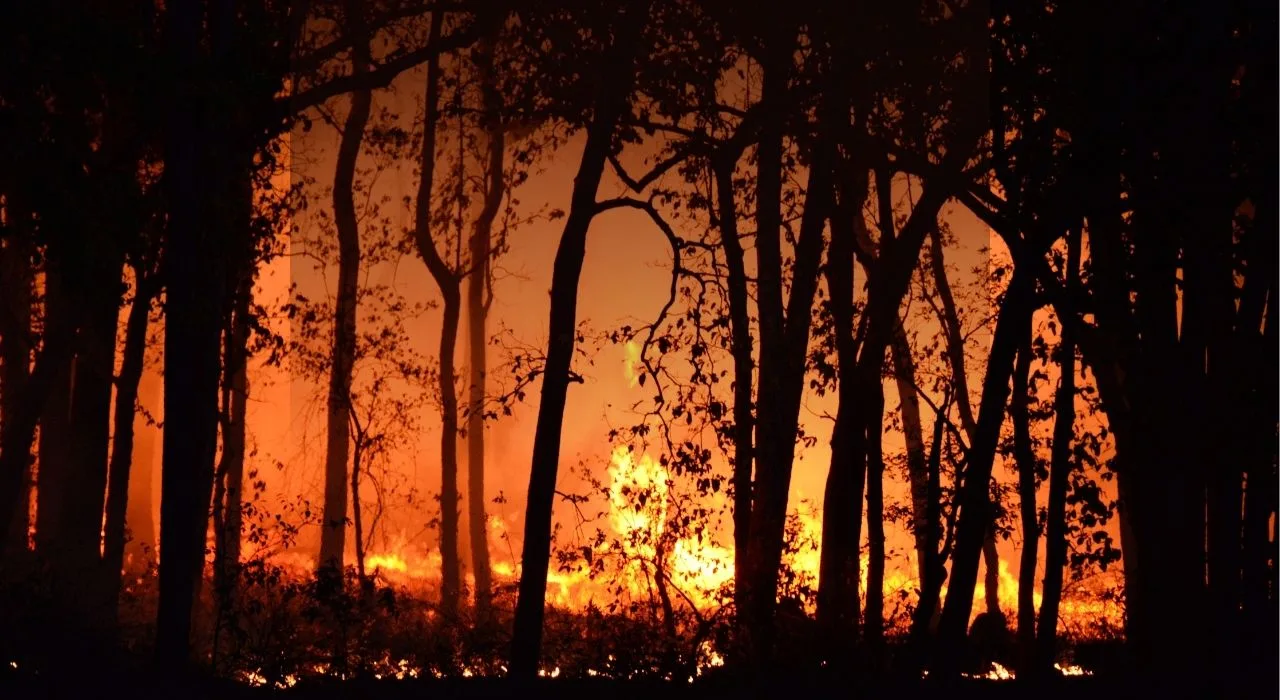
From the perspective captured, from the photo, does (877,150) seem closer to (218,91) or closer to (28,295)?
(218,91)

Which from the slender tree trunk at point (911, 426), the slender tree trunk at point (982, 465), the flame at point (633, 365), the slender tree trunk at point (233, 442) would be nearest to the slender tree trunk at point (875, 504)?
the slender tree trunk at point (911, 426)

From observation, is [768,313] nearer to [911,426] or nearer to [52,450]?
[911,426]

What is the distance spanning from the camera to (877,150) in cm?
1228

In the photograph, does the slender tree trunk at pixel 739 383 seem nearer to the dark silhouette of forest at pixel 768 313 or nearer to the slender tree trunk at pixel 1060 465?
the dark silhouette of forest at pixel 768 313

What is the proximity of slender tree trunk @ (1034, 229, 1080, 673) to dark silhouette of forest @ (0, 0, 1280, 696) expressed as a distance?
0.03m

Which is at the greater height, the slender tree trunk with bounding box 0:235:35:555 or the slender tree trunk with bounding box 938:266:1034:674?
the slender tree trunk with bounding box 0:235:35:555

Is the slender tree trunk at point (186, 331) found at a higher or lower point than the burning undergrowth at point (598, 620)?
higher

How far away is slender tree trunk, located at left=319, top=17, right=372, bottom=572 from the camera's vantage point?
18.8m

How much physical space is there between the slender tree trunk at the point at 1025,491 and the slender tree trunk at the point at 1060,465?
1.28 ft

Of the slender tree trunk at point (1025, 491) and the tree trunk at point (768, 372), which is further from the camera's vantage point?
the tree trunk at point (768, 372)

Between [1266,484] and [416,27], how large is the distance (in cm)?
1262

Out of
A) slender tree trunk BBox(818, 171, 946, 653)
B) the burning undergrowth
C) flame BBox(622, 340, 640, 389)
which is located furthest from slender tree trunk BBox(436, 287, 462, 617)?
slender tree trunk BBox(818, 171, 946, 653)

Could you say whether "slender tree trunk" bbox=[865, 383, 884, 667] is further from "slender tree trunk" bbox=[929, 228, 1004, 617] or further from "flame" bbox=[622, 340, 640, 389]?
"slender tree trunk" bbox=[929, 228, 1004, 617]

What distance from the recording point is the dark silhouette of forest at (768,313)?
8.95 meters
